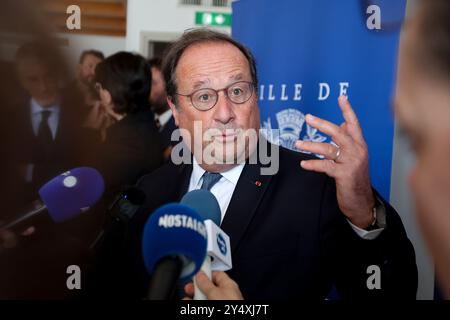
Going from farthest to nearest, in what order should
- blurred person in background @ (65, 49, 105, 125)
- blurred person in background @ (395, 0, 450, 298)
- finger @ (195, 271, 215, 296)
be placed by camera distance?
blurred person in background @ (65, 49, 105, 125)
finger @ (195, 271, 215, 296)
blurred person in background @ (395, 0, 450, 298)

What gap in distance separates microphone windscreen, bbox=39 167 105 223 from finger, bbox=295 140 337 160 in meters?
0.57

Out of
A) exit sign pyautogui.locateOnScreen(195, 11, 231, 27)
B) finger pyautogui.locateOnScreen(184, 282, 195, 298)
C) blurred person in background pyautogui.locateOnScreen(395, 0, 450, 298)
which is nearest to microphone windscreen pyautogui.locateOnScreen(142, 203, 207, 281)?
finger pyautogui.locateOnScreen(184, 282, 195, 298)

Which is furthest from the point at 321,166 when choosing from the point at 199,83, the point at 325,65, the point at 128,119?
the point at 128,119

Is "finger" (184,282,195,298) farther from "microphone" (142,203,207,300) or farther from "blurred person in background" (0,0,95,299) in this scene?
"blurred person in background" (0,0,95,299)

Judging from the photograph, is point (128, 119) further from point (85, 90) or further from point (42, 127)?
point (85, 90)

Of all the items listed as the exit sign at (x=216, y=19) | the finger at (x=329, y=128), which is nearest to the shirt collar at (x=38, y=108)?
the finger at (x=329, y=128)

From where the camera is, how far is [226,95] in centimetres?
145

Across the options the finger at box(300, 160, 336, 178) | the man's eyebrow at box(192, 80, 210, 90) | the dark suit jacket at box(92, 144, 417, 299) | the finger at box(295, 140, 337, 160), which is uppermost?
the man's eyebrow at box(192, 80, 210, 90)

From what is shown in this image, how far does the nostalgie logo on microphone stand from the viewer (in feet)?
2.70

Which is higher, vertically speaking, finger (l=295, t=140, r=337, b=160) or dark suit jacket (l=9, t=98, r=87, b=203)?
finger (l=295, t=140, r=337, b=160)

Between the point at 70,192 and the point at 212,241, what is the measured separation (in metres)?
0.51

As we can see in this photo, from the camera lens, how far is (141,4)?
618 centimetres

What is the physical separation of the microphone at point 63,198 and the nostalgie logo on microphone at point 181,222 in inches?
18.1

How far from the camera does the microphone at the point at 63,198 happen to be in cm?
117
